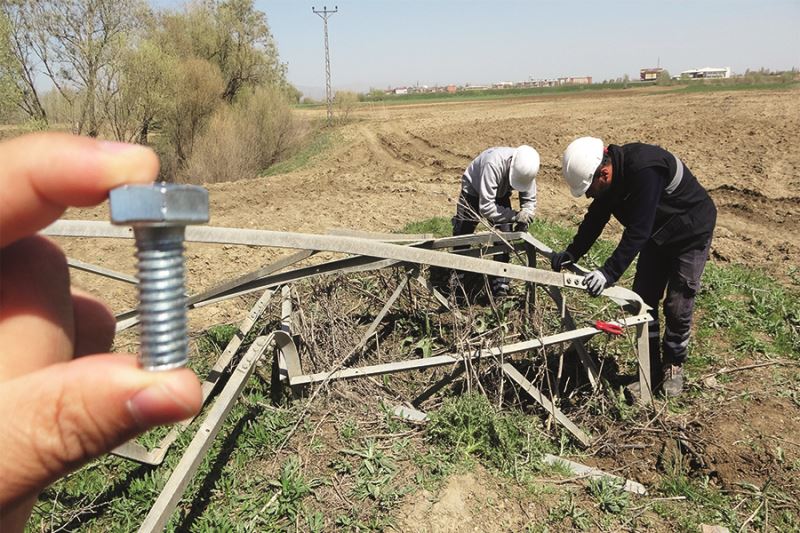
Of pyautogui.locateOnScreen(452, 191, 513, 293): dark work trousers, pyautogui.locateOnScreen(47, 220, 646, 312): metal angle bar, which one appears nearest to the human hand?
pyautogui.locateOnScreen(47, 220, 646, 312): metal angle bar

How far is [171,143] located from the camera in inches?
763

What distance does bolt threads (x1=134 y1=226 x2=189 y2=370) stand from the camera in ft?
1.77

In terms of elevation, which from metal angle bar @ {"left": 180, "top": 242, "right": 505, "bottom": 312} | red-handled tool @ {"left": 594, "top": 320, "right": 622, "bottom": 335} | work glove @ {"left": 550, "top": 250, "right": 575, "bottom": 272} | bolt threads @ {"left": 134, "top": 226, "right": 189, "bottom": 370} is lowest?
red-handled tool @ {"left": 594, "top": 320, "right": 622, "bottom": 335}

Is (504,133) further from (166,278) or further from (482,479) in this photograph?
(166,278)

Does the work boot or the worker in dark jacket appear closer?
the worker in dark jacket

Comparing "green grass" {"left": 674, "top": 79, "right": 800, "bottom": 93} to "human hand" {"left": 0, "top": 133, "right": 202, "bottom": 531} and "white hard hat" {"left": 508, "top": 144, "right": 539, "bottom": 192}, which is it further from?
"human hand" {"left": 0, "top": 133, "right": 202, "bottom": 531}

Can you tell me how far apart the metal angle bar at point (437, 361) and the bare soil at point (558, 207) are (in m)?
0.76

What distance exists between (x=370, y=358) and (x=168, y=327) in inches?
167

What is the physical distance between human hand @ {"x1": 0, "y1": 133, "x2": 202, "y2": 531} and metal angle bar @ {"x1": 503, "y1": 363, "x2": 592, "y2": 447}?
11.1 ft

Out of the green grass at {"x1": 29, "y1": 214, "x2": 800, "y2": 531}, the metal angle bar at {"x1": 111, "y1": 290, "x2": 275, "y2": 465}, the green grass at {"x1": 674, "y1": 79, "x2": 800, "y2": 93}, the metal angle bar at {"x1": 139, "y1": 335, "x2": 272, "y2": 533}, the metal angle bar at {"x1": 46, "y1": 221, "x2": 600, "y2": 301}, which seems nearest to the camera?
the metal angle bar at {"x1": 46, "y1": 221, "x2": 600, "y2": 301}

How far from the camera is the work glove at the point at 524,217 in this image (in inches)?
240

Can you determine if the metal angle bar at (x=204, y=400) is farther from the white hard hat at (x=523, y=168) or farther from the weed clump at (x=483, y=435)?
the white hard hat at (x=523, y=168)

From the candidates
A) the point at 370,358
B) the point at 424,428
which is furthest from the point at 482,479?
the point at 370,358

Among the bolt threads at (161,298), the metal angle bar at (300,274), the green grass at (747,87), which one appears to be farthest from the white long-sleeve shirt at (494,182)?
the green grass at (747,87)
